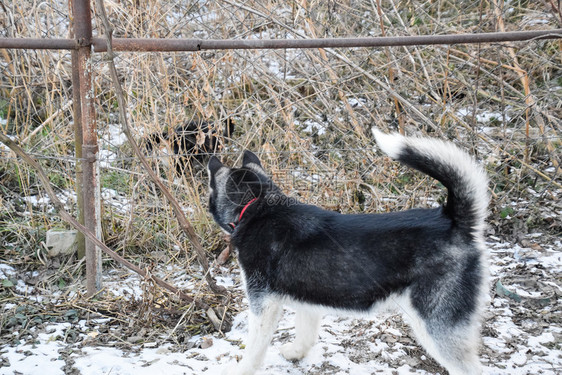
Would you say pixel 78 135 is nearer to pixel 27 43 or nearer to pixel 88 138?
pixel 88 138

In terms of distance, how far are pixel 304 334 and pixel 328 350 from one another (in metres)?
0.21

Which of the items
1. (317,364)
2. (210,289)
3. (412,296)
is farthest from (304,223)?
(210,289)

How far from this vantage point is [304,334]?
2.54 metres

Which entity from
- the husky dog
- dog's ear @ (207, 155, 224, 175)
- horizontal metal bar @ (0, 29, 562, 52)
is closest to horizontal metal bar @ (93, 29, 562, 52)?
horizontal metal bar @ (0, 29, 562, 52)

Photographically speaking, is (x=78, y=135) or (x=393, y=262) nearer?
(x=393, y=262)

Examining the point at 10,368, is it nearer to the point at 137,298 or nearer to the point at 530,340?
the point at 137,298

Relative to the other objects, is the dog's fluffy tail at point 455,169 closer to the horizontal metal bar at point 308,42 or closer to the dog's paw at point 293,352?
the horizontal metal bar at point 308,42

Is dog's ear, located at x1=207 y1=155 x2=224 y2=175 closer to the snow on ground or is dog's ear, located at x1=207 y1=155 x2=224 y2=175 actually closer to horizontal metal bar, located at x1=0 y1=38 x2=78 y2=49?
the snow on ground

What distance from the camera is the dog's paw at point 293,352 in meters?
2.55

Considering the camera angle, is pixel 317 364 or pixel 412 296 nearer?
pixel 412 296

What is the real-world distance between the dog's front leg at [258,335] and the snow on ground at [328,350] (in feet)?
0.56

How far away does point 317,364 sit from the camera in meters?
2.53

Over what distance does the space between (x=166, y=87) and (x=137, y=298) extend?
1.55 meters

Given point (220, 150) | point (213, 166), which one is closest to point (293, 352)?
point (213, 166)
